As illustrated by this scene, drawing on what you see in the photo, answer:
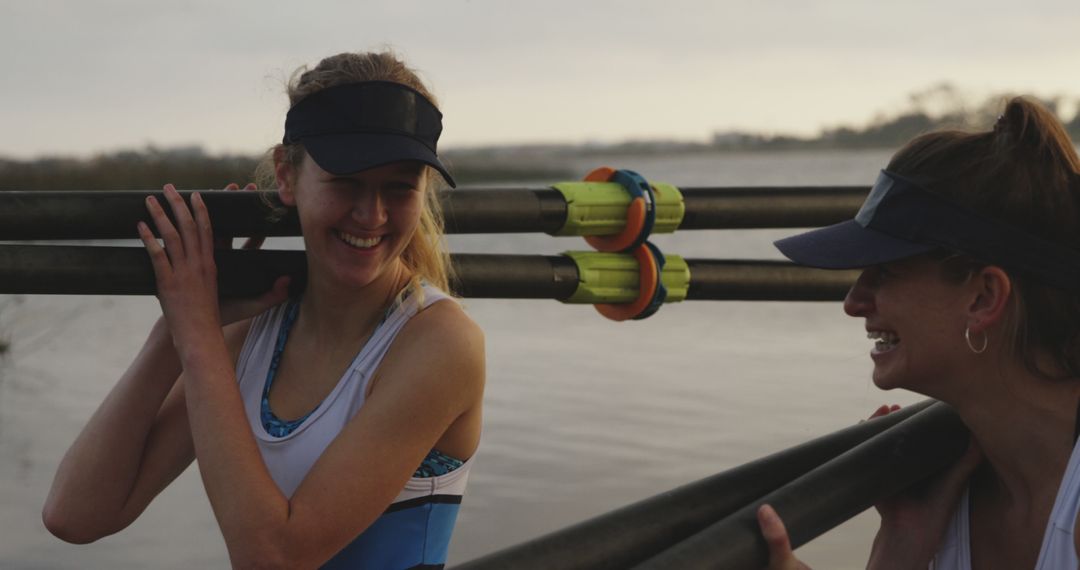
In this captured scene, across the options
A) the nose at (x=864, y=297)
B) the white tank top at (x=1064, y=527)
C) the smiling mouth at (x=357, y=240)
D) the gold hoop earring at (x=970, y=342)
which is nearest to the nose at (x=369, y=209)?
the smiling mouth at (x=357, y=240)

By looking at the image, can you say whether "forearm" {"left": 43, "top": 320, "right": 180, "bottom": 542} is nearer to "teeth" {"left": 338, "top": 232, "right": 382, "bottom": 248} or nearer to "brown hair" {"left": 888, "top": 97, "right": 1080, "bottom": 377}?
"teeth" {"left": 338, "top": 232, "right": 382, "bottom": 248}

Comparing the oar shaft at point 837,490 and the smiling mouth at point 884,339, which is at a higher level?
the smiling mouth at point 884,339

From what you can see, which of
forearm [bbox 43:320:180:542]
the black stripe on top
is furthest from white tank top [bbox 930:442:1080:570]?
forearm [bbox 43:320:180:542]

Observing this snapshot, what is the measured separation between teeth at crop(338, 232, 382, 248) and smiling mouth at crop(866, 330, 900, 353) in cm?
75

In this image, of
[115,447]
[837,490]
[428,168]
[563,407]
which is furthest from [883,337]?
[563,407]

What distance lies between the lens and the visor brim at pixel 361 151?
1.97m

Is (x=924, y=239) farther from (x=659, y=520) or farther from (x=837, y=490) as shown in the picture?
(x=659, y=520)

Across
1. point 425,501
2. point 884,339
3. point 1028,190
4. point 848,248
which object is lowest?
point 425,501

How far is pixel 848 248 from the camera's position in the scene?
73.7 inches

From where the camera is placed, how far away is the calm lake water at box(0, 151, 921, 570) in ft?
17.1

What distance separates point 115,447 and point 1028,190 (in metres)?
1.46

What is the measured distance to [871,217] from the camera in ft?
6.16

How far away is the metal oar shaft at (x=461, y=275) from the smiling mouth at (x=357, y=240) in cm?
15

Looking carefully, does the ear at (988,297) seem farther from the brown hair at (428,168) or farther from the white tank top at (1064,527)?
the brown hair at (428,168)
